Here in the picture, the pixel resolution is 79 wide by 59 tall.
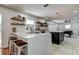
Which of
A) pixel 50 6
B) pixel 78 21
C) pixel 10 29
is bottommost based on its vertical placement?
pixel 10 29

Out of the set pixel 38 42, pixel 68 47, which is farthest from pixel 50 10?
pixel 68 47

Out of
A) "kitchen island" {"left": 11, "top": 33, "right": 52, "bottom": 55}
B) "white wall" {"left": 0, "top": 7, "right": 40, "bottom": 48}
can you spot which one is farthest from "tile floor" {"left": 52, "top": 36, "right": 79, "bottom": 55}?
"white wall" {"left": 0, "top": 7, "right": 40, "bottom": 48}

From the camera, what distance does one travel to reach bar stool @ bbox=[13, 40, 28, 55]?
1.51 meters

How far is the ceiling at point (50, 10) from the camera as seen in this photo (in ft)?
4.87

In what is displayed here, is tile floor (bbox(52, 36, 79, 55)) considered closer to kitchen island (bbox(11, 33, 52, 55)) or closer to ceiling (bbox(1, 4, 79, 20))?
kitchen island (bbox(11, 33, 52, 55))

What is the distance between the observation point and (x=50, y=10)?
155 cm

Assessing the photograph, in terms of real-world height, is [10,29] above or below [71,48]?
above

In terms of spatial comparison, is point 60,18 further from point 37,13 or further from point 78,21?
point 37,13
